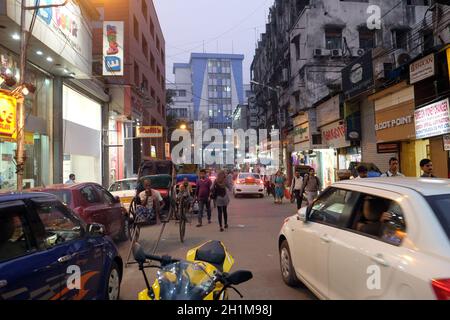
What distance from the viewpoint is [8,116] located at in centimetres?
988

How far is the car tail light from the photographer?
2633 mm

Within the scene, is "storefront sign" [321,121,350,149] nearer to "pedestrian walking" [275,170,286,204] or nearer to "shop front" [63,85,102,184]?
"pedestrian walking" [275,170,286,204]

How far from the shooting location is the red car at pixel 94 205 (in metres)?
7.86

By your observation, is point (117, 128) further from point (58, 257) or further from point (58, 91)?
point (58, 257)

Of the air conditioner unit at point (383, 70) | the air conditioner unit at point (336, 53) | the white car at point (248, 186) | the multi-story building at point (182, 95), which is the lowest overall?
the white car at point (248, 186)

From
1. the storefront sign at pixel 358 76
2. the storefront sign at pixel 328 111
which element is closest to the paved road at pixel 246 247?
the storefront sign at pixel 358 76

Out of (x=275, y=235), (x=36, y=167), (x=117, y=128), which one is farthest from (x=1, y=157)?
(x=117, y=128)

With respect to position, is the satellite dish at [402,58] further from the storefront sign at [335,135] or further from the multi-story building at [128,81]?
the multi-story building at [128,81]

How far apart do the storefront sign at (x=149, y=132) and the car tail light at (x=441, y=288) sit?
24.3 meters

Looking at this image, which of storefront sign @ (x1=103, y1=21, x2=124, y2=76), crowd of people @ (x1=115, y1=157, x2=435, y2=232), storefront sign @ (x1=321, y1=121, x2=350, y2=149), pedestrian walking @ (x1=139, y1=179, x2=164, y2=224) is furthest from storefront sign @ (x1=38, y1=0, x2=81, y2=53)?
storefront sign @ (x1=321, y1=121, x2=350, y2=149)

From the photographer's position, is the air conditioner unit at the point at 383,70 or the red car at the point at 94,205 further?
the air conditioner unit at the point at 383,70

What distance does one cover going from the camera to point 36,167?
1469cm

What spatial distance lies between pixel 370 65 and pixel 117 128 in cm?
1579

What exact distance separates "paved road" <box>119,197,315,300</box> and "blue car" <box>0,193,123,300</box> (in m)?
1.26
